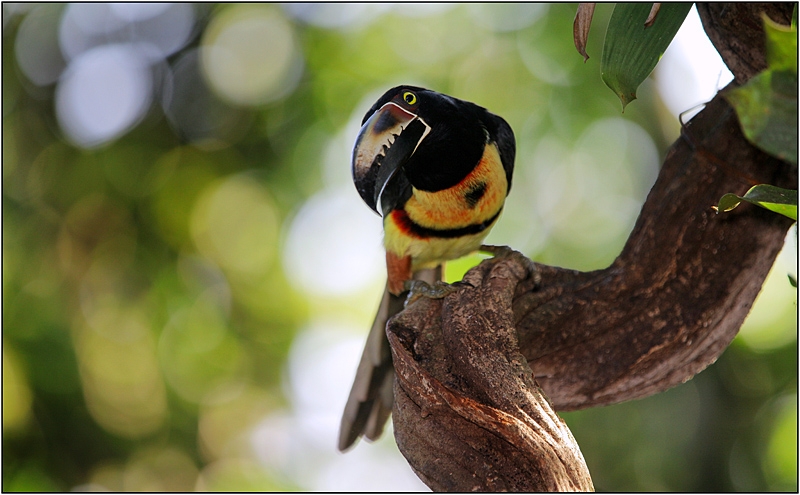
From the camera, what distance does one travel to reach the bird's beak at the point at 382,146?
156 centimetres

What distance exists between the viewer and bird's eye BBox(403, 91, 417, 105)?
1664 mm

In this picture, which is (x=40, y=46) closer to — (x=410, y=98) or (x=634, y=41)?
(x=410, y=98)

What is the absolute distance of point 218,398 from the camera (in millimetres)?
5391

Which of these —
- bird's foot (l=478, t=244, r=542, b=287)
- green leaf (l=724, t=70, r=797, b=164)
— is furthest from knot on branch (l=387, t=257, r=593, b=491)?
green leaf (l=724, t=70, r=797, b=164)

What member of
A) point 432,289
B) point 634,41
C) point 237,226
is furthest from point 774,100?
point 237,226

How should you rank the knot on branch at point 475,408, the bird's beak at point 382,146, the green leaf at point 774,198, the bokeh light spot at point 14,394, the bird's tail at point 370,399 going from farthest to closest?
the bokeh light spot at point 14,394, the bird's tail at point 370,399, the bird's beak at point 382,146, the knot on branch at point 475,408, the green leaf at point 774,198

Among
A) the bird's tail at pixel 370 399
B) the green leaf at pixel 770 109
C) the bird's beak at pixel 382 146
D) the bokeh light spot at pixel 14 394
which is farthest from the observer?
the bokeh light spot at pixel 14 394

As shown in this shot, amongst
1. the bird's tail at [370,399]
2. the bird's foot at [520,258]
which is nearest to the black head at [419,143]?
the bird's foot at [520,258]

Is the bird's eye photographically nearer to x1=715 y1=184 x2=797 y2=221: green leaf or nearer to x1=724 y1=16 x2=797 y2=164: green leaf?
x1=715 y1=184 x2=797 y2=221: green leaf

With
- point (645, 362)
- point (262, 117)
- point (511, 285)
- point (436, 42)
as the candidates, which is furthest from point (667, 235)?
point (262, 117)

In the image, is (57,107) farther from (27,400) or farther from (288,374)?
(288,374)

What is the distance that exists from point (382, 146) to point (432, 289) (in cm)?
45

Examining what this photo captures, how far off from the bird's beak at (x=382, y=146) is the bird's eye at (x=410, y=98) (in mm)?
45

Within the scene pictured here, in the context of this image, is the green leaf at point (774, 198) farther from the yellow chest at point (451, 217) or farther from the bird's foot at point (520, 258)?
the yellow chest at point (451, 217)
